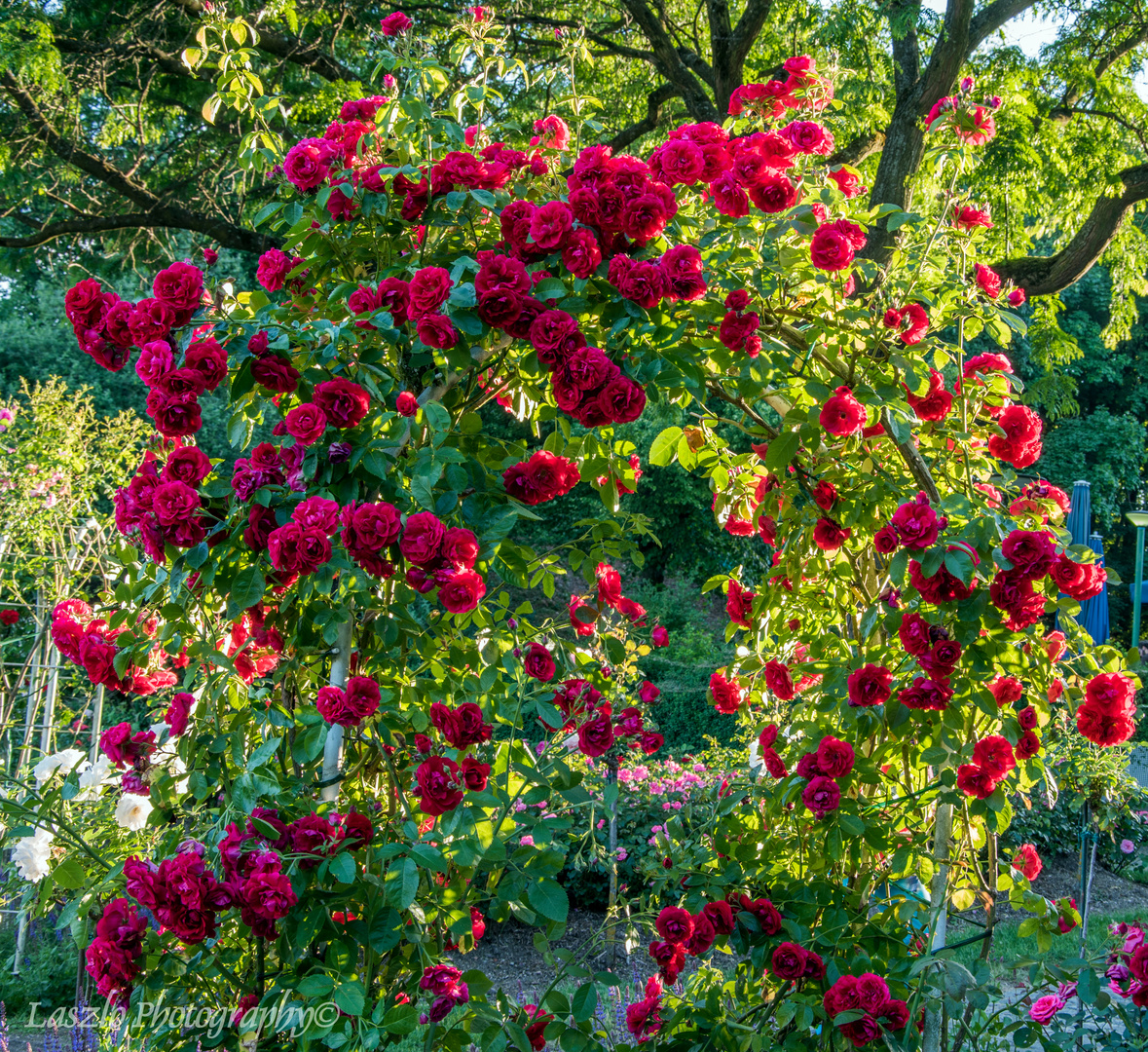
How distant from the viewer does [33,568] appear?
502cm

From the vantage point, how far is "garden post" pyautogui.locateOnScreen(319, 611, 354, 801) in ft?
5.91

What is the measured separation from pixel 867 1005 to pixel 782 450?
3.50 ft

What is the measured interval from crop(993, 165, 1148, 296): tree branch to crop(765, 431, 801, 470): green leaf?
17.0 feet

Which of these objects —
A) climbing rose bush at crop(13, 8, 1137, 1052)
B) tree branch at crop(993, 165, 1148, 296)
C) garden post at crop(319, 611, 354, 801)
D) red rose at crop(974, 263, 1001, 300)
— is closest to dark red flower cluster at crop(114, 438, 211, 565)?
climbing rose bush at crop(13, 8, 1137, 1052)

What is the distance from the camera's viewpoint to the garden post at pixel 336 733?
5.91ft

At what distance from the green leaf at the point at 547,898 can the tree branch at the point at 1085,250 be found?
593 cm

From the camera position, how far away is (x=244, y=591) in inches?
63.6

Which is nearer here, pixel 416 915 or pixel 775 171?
pixel 416 915

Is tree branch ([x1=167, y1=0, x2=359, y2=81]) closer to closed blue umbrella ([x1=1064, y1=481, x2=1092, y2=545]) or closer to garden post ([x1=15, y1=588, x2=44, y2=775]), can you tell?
garden post ([x1=15, y1=588, x2=44, y2=775])

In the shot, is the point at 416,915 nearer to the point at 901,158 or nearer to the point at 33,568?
the point at 33,568

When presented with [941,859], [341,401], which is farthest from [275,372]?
[941,859]

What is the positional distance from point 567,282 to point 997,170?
18.7 feet

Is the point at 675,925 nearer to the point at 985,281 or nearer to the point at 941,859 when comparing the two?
the point at 941,859

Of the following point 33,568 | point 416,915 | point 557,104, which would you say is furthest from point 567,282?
point 33,568
